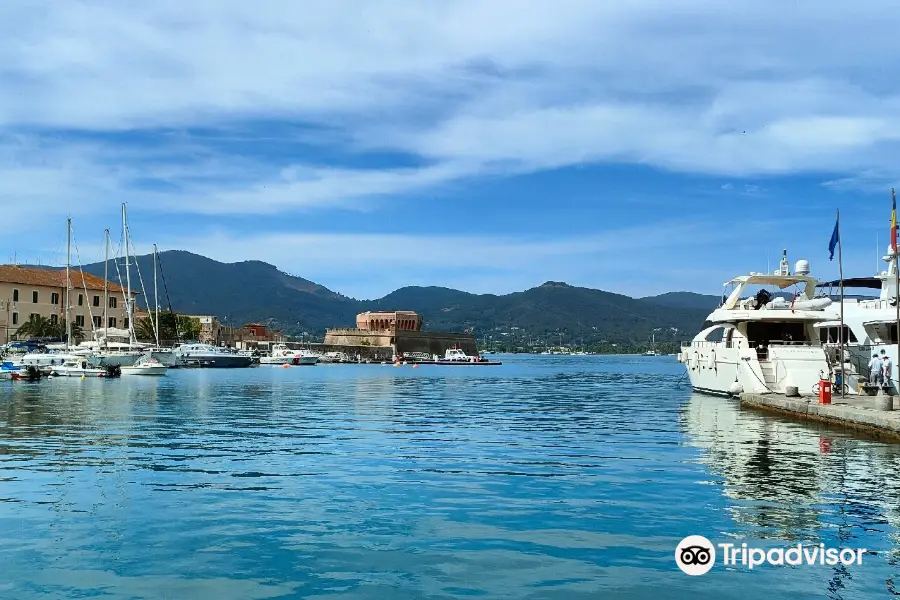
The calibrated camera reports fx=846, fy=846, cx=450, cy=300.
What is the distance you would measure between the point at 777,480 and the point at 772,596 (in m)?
8.16

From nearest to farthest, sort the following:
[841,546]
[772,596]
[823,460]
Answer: [772,596] < [841,546] < [823,460]

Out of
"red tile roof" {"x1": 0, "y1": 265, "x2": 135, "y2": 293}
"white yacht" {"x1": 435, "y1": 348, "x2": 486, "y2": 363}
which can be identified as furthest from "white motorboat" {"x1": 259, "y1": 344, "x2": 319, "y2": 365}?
"white yacht" {"x1": 435, "y1": 348, "x2": 486, "y2": 363}

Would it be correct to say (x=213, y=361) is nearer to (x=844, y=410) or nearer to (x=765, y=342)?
(x=765, y=342)

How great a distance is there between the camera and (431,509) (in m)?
13.7

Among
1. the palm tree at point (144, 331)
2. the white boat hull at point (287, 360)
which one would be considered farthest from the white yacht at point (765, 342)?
the white boat hull at point (287, 360)

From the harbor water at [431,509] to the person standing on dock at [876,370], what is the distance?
6842mm

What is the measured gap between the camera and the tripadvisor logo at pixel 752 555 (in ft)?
33.9

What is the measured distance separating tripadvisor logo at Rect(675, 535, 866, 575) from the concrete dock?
1366 centimetres

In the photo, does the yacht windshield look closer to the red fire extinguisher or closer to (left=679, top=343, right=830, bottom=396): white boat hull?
(left=679, top=343, right=830, bottom=396): white boat hull

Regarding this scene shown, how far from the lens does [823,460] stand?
19578 mm

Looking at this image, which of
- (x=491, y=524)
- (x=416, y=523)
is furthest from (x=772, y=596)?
(x=416, y=523)

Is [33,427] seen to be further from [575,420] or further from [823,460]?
[823,460]

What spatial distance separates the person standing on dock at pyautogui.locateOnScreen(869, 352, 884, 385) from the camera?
3216cm

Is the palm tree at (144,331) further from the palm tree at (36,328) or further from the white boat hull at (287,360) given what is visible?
the white boat hull at (287,360)
